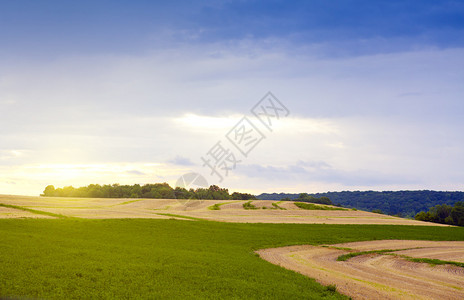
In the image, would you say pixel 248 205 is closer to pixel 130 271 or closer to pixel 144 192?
pixel 144 192

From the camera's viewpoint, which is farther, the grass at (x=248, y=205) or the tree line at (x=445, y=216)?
the tree line at (x=445, y=216)

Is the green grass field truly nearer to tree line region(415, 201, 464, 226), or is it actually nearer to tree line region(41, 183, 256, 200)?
tree line region(41, 183, 256, 200)

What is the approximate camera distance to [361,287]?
22.0 m

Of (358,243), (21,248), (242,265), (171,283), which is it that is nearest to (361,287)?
(242,265)

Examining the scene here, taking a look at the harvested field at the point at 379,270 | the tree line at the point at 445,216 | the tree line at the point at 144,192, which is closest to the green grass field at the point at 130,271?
the harvested field at the point at 379,270

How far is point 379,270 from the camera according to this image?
28.5 meters

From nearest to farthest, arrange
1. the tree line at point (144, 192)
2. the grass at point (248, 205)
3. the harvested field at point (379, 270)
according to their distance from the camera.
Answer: the harvested field at point (379, 270) < the grass at point (248, 205) < the tree line at point (144, 192)

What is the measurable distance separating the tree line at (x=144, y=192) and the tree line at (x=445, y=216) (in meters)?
60.6

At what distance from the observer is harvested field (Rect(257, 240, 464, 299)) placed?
70.5 feet

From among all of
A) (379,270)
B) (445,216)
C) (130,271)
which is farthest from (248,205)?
(445,216)

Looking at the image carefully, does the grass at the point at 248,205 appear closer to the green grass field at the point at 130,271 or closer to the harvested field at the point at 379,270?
the harvested field at the point at 379,270

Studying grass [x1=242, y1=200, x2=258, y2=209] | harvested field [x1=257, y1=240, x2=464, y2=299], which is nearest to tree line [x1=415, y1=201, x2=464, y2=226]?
grass [x1=242, y1=200, x2=258, y2=209]

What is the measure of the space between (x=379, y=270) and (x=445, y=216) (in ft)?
363

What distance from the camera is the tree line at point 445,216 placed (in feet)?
365
